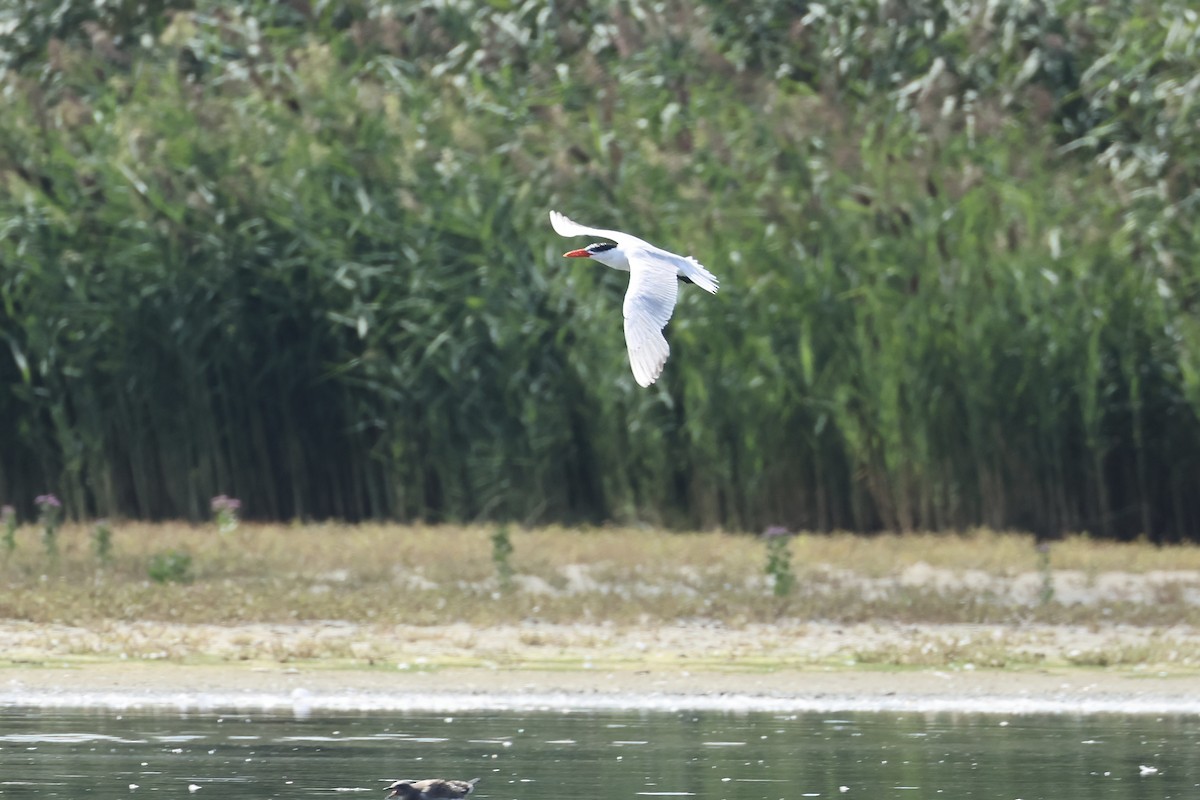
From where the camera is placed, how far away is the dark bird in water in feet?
24.5

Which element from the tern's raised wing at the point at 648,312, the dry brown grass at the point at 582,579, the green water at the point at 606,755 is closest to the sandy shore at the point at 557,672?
the dry brown grass at the point at 582,579

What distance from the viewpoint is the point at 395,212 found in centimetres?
1636

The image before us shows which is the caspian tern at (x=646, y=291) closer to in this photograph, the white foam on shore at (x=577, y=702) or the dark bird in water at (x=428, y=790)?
the dark bird in water at (x=428, y=790)

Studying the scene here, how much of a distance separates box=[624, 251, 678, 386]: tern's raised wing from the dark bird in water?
58.8 inches

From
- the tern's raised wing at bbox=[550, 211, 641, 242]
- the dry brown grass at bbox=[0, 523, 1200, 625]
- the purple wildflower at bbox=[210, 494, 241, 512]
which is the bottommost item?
the dry brown grass at bbox=[0, 523, 1200, 625]

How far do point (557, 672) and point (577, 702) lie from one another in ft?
2.27

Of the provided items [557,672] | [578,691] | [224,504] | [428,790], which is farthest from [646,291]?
[224,504]

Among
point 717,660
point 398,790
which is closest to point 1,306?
point 717,660

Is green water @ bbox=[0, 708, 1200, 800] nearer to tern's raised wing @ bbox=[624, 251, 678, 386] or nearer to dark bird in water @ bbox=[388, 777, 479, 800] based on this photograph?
dark bird in water @ bbox=[388, 777, 479, 800]

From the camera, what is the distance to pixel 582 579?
13484 mm

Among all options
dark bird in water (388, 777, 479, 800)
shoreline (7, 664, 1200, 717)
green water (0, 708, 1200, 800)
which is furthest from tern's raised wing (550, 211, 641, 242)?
dark bird in water (388, 777, 479, 800)

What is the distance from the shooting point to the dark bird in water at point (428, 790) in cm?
747

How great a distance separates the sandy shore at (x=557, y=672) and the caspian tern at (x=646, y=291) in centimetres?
231

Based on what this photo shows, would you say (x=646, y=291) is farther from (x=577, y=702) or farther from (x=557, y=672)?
(x=557, y=672)
